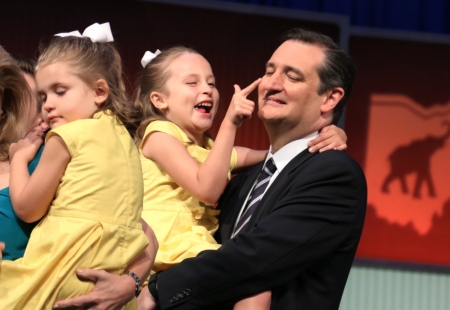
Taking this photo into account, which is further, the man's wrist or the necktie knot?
the necktie knot

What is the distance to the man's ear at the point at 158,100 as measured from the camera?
2.87 m

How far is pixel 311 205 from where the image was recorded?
7.86 ft

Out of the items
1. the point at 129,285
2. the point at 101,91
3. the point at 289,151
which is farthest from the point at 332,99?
the point at 129,285

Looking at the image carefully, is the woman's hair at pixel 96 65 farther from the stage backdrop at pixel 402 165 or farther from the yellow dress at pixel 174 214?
the stage backdrop at pixel 402 165

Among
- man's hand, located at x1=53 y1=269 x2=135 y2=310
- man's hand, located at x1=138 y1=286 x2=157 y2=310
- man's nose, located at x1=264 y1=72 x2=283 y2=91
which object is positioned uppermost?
man's nose, located at x1=264 y1=72 x2=283 y2=91

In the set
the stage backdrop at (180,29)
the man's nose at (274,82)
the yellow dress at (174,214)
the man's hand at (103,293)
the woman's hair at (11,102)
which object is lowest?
the man's hand at (103,293)

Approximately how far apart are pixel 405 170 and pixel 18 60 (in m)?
1.91

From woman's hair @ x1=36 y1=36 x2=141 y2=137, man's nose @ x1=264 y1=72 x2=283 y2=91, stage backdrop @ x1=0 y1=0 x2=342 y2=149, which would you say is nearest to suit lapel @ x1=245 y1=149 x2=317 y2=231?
man's nose @ x1=264 y1=72 x2=283 y2=91

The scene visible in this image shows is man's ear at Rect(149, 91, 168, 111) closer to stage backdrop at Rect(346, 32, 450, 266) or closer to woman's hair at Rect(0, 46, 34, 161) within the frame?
woman's hair at Rect(0, 46, 34, 161)

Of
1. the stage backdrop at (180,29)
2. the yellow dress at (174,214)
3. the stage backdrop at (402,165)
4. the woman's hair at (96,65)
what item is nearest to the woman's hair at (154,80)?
the yellow dress at (174,214)

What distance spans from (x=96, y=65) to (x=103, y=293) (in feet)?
1.95

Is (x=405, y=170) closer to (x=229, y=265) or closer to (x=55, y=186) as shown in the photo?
(x=229, y=265)

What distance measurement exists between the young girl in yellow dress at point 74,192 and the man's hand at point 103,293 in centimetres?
2

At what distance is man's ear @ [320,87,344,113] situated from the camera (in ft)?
8.84
